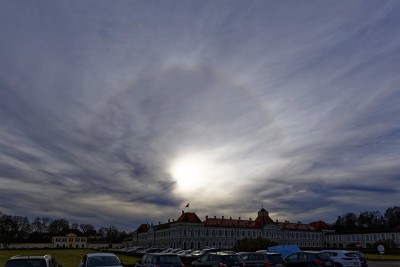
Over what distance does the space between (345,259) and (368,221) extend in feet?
486

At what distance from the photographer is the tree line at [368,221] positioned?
156125 mm

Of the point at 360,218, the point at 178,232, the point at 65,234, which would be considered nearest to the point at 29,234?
the point at 65,234

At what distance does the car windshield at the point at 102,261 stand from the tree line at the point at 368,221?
509 feet

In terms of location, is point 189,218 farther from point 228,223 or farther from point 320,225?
point 320,225

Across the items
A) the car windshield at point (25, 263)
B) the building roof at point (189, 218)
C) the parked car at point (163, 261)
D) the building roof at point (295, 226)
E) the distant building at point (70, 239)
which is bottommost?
the distant building at point (70, 239)

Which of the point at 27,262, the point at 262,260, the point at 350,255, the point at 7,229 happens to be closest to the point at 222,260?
the point at 262,260

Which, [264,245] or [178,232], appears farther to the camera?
[178,232]

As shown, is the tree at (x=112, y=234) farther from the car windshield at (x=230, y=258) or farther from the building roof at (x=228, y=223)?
the car windshield at (x=230, y=258)

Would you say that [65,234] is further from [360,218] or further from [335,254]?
[335,254]

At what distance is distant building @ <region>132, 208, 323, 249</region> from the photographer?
141000 mm

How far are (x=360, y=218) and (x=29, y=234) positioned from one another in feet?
465

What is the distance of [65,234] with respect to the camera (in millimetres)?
175250

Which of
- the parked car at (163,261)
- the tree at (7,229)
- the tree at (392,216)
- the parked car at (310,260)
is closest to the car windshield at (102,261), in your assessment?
the parked car at (163,261)

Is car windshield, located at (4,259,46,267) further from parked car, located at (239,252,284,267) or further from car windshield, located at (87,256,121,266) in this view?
parked car, located at (239,252,284,267)
